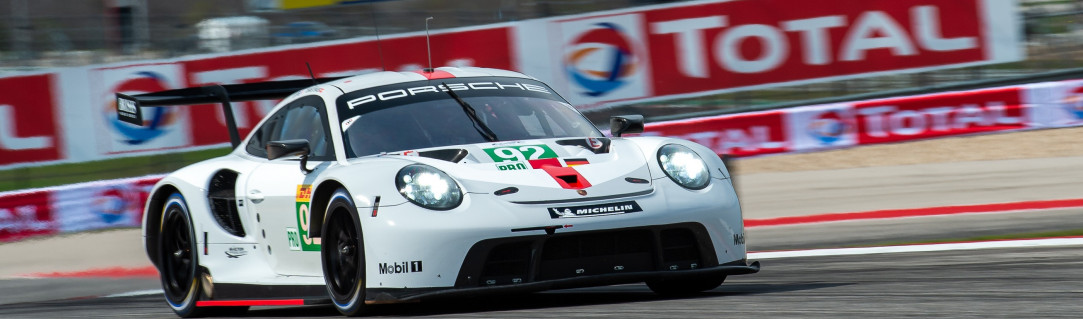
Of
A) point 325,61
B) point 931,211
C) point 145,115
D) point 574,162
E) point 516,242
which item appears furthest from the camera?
point 325,61

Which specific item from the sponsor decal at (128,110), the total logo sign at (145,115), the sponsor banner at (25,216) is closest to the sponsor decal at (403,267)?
the sponsor decal at (128,110)

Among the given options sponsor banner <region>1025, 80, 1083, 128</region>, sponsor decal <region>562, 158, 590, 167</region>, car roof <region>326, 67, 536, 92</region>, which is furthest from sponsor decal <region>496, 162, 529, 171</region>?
sponsor banner <region>1025, 80, 1083, 128</region>

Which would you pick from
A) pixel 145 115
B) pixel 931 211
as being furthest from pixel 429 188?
pixel 145 115

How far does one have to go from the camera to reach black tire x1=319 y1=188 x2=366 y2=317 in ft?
17.6

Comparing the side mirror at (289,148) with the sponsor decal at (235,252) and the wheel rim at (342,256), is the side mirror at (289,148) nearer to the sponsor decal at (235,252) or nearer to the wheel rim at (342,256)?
the wheel rim at (342,256)

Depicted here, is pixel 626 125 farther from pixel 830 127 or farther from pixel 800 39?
pixel 800 39

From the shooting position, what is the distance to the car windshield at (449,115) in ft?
19.6

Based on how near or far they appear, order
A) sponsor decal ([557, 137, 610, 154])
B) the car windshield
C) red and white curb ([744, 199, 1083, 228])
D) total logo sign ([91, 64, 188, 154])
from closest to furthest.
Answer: sponsor decal ([557, 137, 610, 154]) < the car windshield < red and white curb ([744, 199, 1083, 228]) < total logo sign ([91, 64, 188, 154])

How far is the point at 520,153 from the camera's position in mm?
5555

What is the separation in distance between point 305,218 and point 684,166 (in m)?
1.49

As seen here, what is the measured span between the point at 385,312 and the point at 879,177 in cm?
777

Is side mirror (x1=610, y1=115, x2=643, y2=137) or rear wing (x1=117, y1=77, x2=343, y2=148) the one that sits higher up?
rear wing (x1=117, y1=77, x2=343, y2=148)

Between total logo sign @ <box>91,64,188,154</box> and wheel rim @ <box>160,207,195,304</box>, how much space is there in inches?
242

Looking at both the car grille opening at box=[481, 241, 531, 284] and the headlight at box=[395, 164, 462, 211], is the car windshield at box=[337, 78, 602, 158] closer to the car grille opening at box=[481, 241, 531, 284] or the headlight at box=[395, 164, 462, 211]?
the headlight at box=[395, 164, 462, 211]
